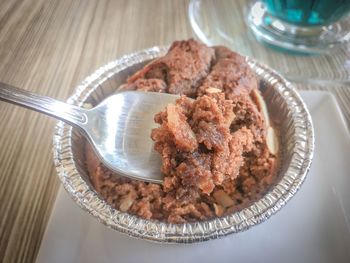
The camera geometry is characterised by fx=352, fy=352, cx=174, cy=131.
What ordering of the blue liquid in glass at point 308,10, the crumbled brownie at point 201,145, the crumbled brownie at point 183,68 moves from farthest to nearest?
1. the blue liquid in glass at point 308,10
2. the crumbled brownie at point 183,68
3. the crumbled brownie at point 201,145

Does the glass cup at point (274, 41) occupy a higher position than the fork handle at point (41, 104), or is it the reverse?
the fork handle at point (41, 104)

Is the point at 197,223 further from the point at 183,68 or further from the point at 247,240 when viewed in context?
the point at 183,68

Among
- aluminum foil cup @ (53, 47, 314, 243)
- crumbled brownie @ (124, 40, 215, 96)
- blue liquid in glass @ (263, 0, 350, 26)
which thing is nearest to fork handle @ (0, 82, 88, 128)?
aluminum foil cup @ (53, 47, 314, 243)

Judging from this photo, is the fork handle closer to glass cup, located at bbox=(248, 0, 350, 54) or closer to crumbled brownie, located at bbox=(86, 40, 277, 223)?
crumbled brownie, located at bbox=(86, 40, 277, 223)

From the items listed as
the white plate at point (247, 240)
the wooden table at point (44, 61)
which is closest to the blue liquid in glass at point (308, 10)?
the wooden table at point (44, 61)

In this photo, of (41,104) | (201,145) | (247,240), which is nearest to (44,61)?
(41,104)

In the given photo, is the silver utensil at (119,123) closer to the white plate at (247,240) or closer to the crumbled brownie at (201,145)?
the crumbled brownie at (201,145)
